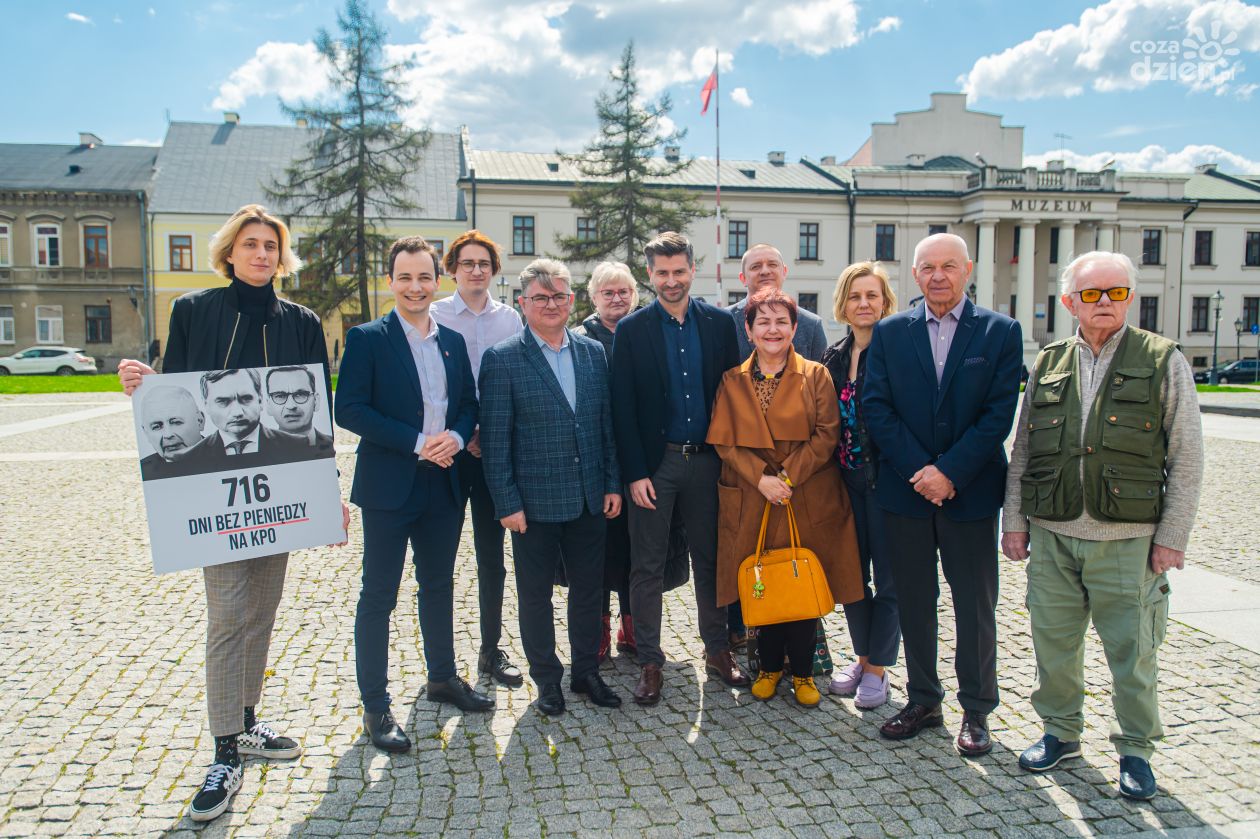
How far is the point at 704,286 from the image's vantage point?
4375 cm

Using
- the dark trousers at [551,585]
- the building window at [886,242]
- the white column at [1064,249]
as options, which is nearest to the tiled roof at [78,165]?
the building window at [886,242]

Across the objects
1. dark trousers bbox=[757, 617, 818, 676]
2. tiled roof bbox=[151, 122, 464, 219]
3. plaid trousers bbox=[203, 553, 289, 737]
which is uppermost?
tiled roof bbox=[151, 122, 464, 219]

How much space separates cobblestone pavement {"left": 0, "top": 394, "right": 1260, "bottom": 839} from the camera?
3.11 meters

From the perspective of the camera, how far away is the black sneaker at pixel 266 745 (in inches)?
141

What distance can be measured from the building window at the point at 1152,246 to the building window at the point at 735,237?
2400 cm

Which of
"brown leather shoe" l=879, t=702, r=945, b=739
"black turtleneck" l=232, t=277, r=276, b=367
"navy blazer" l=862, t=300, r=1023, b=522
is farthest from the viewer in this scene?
"brown leather shoe" l=879, t=702, r=945, b=739

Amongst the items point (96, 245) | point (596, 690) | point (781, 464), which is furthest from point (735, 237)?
point (596, 690)

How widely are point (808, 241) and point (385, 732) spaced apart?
44.4 meters

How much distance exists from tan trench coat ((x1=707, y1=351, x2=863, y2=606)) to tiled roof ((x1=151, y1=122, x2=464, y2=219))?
40.8 metres

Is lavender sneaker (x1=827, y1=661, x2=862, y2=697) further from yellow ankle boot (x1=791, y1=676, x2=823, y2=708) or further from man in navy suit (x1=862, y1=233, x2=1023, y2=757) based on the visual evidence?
man in navy suit (x1=862, y1=233, x2=1023, y2=757)

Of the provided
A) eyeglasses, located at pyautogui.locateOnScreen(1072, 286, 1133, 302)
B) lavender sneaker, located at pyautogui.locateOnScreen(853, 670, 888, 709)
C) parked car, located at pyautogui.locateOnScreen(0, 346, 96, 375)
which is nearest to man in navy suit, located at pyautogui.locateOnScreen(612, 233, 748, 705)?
lavender sneaker, located at pyautogui.locateOnScreen(853, 670, 888, 709)

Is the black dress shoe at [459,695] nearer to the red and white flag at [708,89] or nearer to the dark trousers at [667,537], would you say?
the dark trousers at [667,537]

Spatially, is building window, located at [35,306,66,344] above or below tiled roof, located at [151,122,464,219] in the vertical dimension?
below

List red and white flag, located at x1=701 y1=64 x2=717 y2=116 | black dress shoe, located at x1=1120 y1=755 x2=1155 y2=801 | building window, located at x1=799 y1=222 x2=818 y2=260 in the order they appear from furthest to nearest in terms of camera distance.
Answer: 1. building window, located at x1=799 y1=222 x2=818 y2=260
2. red and white flag, located at x1=701 y1=64 x2=717 y2=116
3. black dress shoe, located at x1=1120 y1=755 x2=1155 y2=801
